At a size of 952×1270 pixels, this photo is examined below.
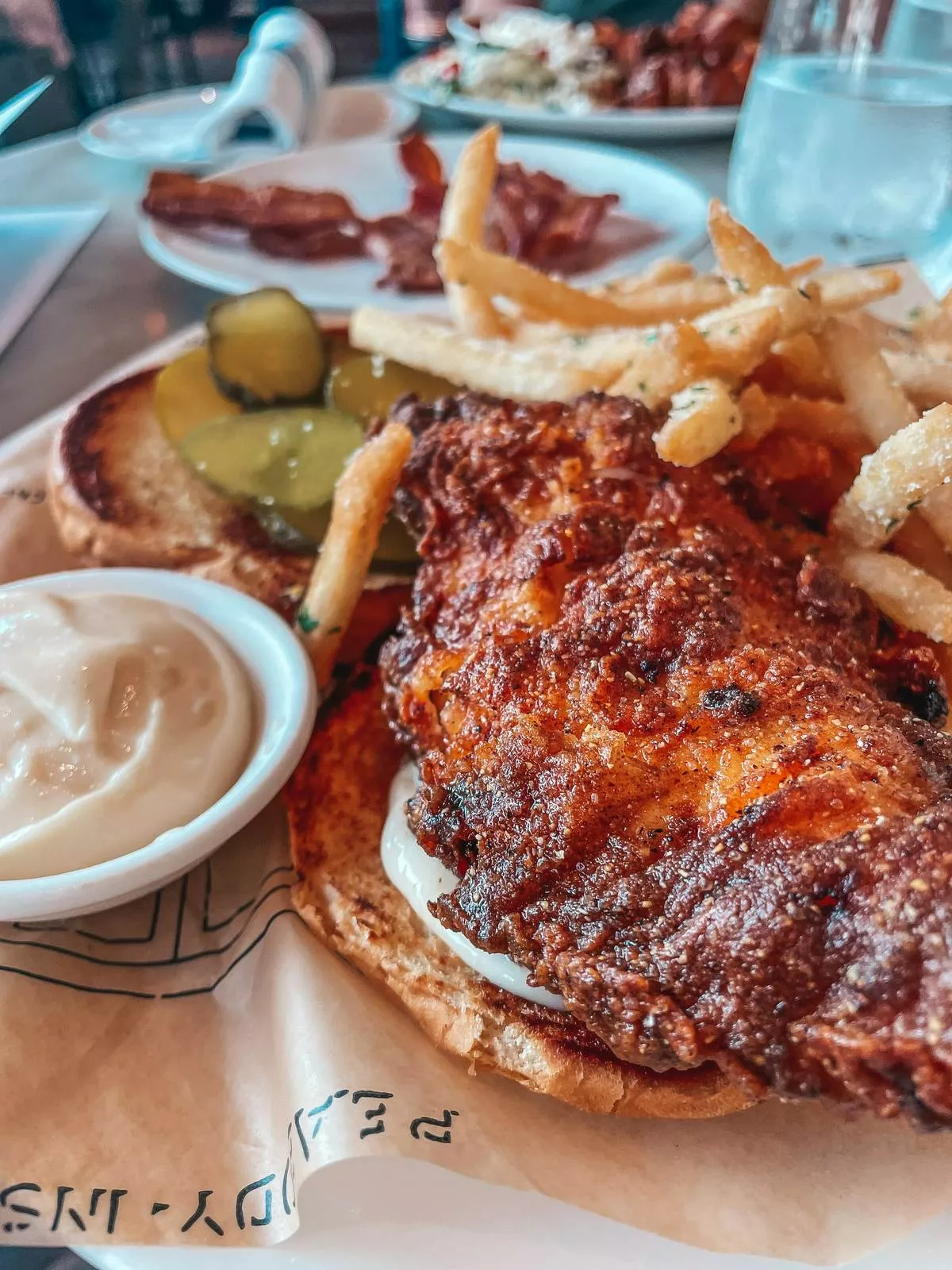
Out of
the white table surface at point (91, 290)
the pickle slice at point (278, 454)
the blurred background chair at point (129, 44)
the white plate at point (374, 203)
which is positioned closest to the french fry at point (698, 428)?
the pickle slice at point (278, 454)

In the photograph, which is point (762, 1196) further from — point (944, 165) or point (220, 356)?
point (944, 165)

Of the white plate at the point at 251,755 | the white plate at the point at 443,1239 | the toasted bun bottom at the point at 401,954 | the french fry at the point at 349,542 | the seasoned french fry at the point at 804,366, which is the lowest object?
the white plate at the point at 443,1239

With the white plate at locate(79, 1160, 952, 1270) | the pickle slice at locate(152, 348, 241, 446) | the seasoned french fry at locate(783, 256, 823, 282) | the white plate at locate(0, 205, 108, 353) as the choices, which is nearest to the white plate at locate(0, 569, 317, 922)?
the white plate at locate(79, 1160, 952, 1270)

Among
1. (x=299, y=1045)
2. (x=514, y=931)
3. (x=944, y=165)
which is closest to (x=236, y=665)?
(x=299, y=1045)

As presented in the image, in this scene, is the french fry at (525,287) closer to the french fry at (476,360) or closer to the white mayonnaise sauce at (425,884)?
the french fry at (476,360)

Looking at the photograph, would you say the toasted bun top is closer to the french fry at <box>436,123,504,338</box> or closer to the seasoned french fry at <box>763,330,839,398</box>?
the french fry at <box>436,123,504,338</box>
